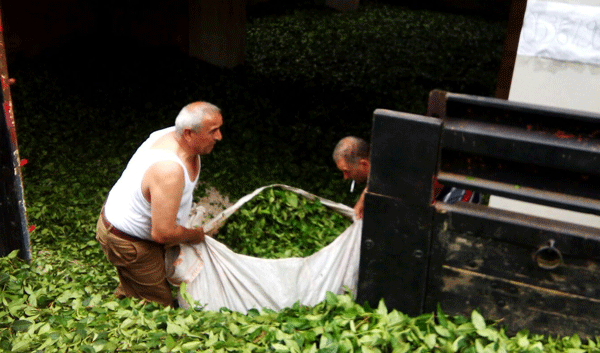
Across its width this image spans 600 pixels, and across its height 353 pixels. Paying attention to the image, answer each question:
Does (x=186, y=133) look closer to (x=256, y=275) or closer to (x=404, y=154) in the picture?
(x=256, y=275)

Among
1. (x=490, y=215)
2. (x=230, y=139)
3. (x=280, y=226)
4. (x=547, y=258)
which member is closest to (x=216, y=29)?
(x=230, y=139)

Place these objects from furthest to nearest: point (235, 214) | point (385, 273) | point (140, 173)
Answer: point (235, 214) < point (140, 173) < point (385, 273)

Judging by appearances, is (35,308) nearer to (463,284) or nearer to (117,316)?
(117,316)

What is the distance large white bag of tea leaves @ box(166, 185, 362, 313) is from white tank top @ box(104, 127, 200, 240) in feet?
0.72

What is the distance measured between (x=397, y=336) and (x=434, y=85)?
8.56m

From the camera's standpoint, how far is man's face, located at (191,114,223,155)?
138 inches

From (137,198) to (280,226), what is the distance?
1214 mm

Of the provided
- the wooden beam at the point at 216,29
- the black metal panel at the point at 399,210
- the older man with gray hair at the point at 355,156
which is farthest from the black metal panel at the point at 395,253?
the wooden beam at the point at 216,29

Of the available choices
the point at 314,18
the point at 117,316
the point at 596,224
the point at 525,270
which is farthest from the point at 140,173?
the point at 314,18

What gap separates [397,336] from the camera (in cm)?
259

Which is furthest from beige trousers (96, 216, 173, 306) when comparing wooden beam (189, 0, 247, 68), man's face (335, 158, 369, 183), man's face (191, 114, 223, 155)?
wooden beam (189, 0, 247, 68)

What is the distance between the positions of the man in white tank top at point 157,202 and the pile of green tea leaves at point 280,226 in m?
0.60

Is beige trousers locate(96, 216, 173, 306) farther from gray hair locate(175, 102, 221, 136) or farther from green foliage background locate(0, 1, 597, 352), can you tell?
gray hair locate(175, 102, 221, 136)

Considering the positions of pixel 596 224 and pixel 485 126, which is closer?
pixel 485 126
